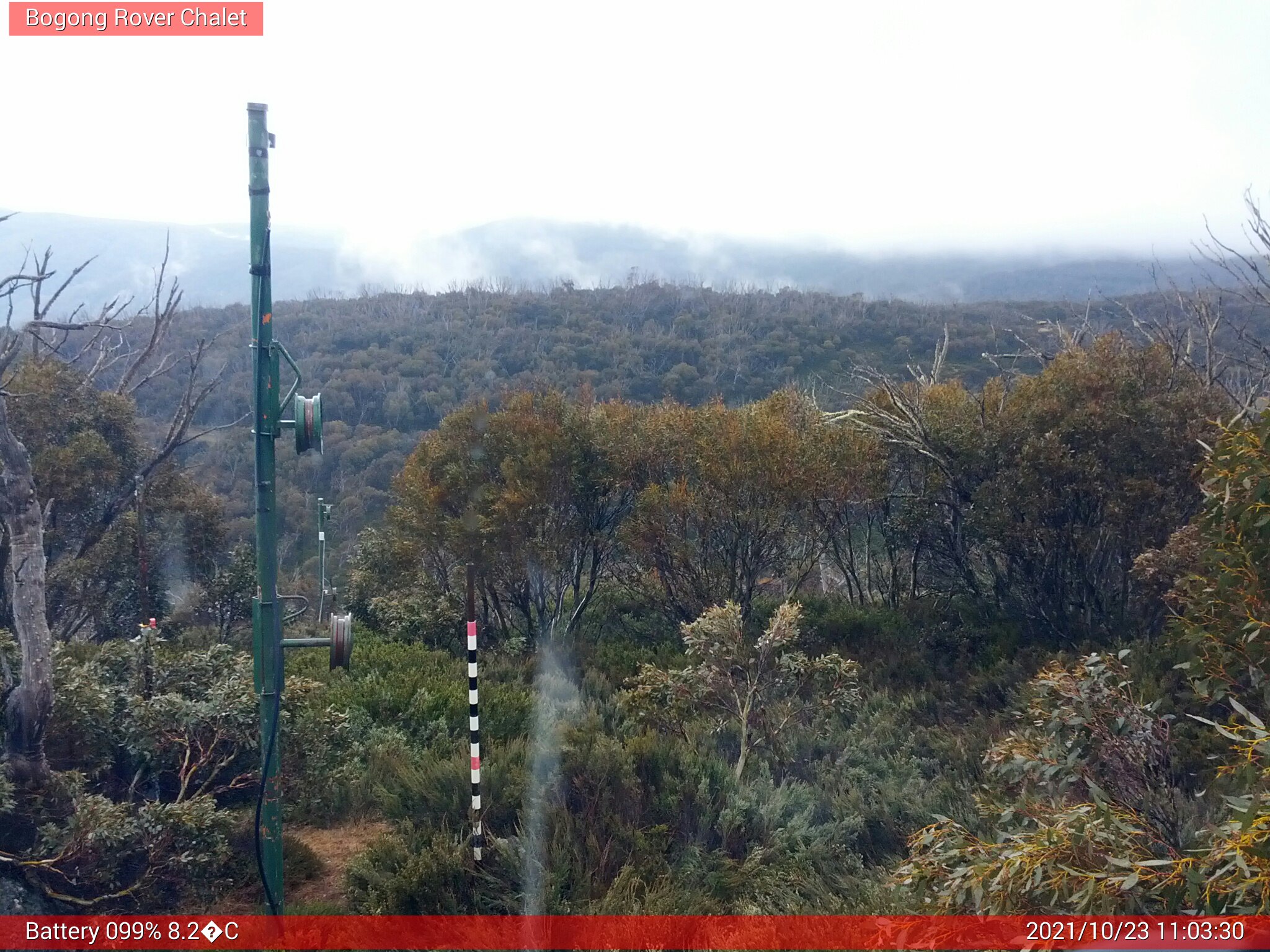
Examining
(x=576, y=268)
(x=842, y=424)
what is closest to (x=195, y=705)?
(x=842, y=424)

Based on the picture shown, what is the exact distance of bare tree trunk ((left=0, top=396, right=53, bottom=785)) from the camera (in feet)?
16.2

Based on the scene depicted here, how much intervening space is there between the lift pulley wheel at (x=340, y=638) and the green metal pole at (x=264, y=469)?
0.82 feet

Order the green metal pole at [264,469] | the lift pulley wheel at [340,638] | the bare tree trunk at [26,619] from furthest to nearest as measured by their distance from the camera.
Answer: the bare tree trunk at [26,619] → the lift pulley wheel at [340,638] → the green metal pole at [264,469]

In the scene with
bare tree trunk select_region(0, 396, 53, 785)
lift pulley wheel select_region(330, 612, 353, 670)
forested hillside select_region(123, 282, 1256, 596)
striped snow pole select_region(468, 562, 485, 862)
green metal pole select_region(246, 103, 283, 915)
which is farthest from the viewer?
forested hillside select_region(123, 282, 1256, 596)

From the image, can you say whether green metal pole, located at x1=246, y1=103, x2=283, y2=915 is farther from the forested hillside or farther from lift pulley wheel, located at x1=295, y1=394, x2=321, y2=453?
the forested hillside

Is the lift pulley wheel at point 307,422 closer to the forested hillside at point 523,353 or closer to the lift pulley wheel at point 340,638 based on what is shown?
the lift pulley wheel at point 340,638

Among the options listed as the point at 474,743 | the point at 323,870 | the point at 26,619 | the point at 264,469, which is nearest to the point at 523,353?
the point at 323,870

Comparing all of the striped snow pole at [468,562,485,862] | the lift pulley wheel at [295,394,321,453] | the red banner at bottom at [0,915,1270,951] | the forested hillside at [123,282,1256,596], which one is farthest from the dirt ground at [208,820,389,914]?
the forested hillside at [123,282,1256,596]

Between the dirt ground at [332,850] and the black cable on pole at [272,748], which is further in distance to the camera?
the dirt ground at [332,850]

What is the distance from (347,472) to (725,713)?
662 inches

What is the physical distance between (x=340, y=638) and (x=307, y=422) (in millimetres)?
1047

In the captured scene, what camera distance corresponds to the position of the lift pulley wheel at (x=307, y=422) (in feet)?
13.5

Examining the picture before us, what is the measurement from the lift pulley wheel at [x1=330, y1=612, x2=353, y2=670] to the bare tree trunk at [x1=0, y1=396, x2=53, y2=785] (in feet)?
6.60

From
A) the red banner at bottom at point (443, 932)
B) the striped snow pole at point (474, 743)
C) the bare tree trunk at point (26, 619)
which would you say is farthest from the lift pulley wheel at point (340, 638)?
the bare tree trunk at point (26, 619)
